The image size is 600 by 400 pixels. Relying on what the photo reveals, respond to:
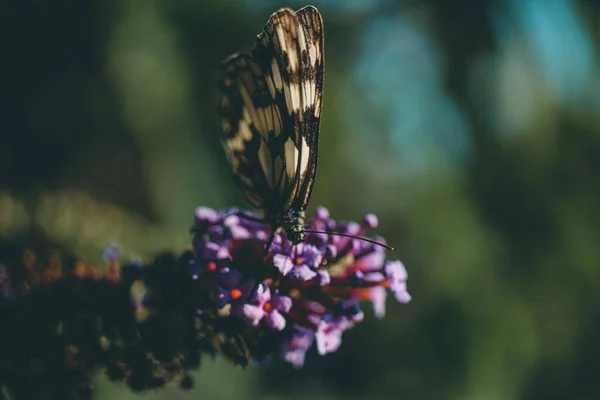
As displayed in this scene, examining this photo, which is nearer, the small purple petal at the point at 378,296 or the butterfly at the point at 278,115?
the butterfly at the point at 278,115

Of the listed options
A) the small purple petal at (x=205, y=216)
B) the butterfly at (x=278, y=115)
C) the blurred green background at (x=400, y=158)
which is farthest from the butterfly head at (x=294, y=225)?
the blurred green background at (x=400, y=158)

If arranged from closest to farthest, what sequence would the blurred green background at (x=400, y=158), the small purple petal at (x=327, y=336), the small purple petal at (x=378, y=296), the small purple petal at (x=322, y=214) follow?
1. the small purple petal at (x=327, y=336)
2. the small purple petal at (x=378, y=296)
3. the small purple petal at (x=322, y=214)
4. the blurred green background at (x=400, y=158)

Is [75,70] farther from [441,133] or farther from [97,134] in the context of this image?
[441,133]

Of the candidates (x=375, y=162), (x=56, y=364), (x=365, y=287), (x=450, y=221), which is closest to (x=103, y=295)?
(x=56, y=364)

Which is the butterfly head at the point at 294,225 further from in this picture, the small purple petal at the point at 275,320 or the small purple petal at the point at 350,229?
the small purple petal at the point at 275,320

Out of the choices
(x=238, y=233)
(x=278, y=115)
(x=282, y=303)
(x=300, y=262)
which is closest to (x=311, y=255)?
(x=300, y=262)

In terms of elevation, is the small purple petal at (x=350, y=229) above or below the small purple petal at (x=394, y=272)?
above
